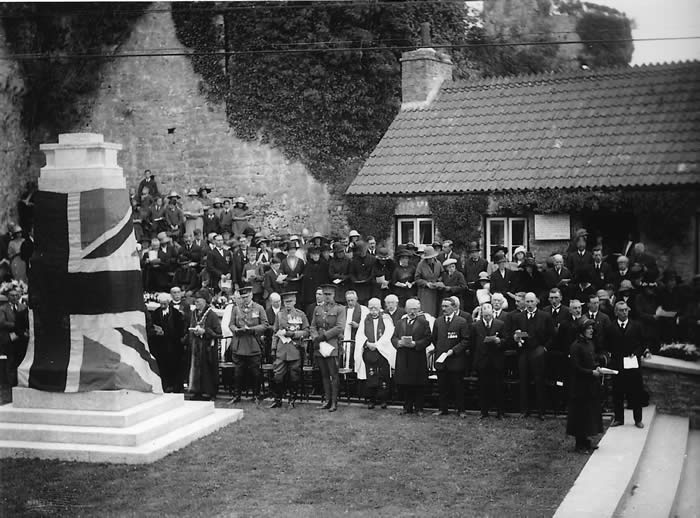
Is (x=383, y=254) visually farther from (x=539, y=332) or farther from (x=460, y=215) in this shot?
(x=539, y=332)

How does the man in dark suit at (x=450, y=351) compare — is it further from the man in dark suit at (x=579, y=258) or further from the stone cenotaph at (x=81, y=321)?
the stone cenotaph at (x=81, y=321)

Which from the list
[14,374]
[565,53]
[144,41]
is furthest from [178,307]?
[565,53]

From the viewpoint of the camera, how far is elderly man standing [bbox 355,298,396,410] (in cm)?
1491

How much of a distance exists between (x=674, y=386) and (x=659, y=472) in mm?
2915

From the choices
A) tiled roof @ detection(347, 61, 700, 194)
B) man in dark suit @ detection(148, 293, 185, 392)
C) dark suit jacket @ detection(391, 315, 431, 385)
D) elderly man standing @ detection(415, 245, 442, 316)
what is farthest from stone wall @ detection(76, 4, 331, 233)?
dark suit jacket @ detection(391, 315, 431, 385)

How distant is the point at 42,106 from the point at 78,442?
18.9m

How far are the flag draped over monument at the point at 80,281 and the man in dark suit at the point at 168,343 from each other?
3330mm

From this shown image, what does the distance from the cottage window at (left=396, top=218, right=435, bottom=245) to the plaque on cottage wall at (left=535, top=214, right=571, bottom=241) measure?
261 cm

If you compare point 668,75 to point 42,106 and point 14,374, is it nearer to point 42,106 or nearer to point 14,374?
point 14,374

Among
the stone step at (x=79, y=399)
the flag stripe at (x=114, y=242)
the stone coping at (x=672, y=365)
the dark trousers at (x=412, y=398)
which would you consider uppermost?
the flag stripe at (x=114, y=242)

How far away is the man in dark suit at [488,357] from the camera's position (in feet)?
45.9

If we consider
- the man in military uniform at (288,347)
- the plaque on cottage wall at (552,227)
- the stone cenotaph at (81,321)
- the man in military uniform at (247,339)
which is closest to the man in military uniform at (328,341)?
the man in military uniform at (288,347)

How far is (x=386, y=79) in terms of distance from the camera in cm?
2489

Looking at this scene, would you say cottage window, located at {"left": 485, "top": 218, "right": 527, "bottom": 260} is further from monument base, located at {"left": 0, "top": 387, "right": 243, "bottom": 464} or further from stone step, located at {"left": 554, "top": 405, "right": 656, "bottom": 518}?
monument base, located at {"left": 0, "top": 387, "right": 243, "bottom": 464}
